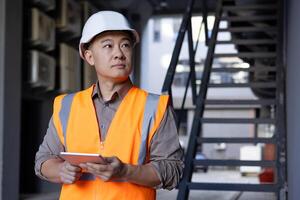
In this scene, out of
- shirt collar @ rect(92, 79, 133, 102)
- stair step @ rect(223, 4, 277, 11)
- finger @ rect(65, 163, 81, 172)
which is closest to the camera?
finger @ rect(65, 163, 81, 172)

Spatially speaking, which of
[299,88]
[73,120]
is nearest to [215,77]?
[299,88]

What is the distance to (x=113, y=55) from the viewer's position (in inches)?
68.2

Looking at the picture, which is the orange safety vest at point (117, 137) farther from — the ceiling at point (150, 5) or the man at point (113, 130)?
the ceiling at point (150, 5)

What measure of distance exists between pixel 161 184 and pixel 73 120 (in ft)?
1.23

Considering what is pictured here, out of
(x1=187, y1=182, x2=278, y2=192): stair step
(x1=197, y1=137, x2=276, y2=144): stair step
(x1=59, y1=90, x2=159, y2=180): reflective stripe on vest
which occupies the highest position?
(x1=59, y1=90, x2=159, y2=180): reflective stripe on vest

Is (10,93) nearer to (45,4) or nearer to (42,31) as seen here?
(42,31)

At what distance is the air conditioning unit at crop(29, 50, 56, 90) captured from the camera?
717 centimetres

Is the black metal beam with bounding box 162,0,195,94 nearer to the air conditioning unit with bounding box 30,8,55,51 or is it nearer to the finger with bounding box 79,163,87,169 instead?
the air conditioning unit with bounding box 30,8,55,51

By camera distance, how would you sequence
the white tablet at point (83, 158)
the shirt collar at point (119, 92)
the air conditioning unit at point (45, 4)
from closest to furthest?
the white tablet at point (83, 158)
the shirt collar at point (119, 92)
the air conditioning unit at point (45, 4)

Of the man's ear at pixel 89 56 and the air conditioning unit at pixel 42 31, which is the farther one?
the air conditioning unit at pixel 42 31

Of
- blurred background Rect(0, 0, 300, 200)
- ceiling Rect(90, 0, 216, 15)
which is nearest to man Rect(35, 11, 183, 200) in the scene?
blurred background Rect(0, 0, 300, 200)

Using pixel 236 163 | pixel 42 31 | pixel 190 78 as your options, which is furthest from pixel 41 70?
pixel 236 163

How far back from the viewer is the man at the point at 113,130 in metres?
1.66

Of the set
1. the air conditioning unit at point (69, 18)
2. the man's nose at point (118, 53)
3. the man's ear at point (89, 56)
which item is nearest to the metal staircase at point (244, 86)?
the air conditioning unit at point (69, 18)
